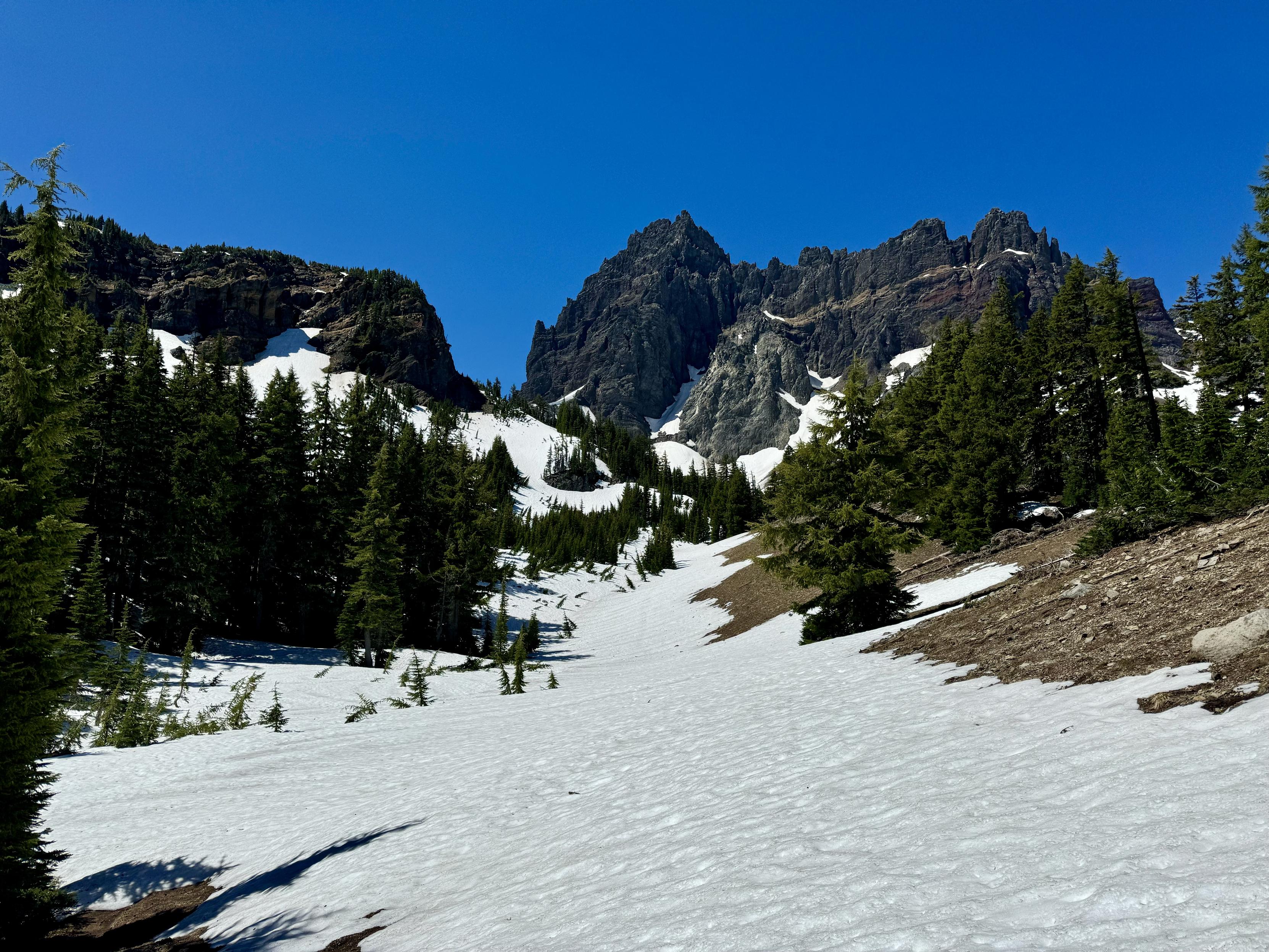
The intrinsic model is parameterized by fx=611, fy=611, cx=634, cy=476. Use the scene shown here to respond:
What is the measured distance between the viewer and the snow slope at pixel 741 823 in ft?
10.6

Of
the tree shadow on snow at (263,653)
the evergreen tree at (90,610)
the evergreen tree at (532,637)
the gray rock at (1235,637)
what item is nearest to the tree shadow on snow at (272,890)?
the gray rock at (1235,637)

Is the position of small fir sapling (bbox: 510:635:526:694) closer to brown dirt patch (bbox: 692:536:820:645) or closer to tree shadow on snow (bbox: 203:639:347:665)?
brown dirt patch (bbox: 692:536:820:645)

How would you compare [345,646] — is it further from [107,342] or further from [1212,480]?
[1212,480]

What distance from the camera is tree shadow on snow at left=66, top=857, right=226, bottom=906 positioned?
8711 mm

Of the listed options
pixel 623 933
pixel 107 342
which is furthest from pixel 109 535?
pixel 623 933

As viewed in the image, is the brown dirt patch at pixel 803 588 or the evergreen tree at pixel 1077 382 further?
the evergreen tree at pixel 1077 382

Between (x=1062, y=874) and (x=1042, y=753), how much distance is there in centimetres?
243

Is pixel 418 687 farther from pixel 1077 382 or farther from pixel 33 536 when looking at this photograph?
pixel 1077 382

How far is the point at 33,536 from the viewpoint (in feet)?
28.6

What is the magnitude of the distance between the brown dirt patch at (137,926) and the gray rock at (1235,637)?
36.5ft

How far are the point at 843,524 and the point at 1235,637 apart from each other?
11979 mm

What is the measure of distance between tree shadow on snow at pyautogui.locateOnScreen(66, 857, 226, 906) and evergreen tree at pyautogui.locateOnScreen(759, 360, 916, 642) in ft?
49.2

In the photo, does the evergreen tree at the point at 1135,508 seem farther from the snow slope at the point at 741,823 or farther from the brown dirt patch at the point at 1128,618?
the snow slope at the point at 741,823

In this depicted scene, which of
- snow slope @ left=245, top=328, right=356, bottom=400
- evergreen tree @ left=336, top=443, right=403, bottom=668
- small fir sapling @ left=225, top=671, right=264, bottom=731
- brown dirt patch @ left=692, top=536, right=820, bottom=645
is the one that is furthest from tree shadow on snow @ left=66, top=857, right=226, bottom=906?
snow slope @ left=245, top=328, right=356, bottom=400
